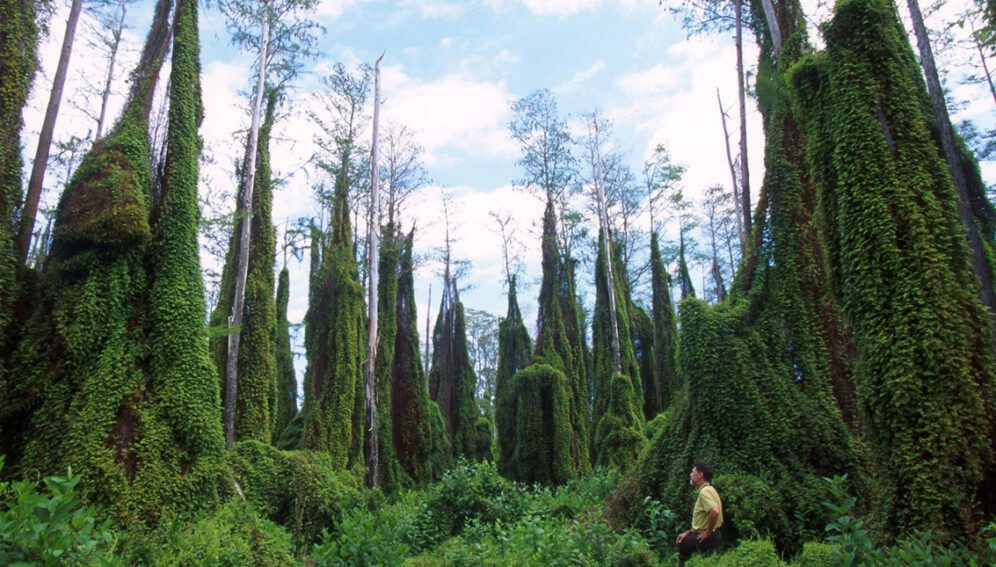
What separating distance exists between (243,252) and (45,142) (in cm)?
467

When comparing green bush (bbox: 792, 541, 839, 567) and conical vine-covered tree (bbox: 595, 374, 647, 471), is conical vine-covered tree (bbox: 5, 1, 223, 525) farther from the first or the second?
conical vine-covered tree (bbox: 595, 374, 647, 471)

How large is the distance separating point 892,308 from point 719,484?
3304 millimetres

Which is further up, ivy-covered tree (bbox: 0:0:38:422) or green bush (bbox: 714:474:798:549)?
ivy-covered tree (bbox: 0:0:38:422)

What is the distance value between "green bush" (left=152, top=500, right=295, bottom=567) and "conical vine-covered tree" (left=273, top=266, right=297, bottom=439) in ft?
53.0

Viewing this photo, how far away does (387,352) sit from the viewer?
19.0 meters

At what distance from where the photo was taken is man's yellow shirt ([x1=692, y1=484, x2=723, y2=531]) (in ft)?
19.2

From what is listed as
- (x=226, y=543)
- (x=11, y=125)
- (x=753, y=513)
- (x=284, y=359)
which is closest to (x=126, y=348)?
(x=226, y=543)

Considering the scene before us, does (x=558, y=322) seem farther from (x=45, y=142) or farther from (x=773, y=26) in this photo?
(x=45, y=142)

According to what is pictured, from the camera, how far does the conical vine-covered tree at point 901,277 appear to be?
4.70 metres

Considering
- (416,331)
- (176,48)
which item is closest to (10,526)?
(176,48)

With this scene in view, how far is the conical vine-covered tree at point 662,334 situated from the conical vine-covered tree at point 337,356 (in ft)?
42.2

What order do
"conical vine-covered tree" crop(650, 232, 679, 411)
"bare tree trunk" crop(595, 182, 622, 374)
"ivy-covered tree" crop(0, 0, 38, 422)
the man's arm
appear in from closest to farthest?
the man's arm
"ivy-covered tree" crop(0, 0, 38, 422)
"bare tree trunk" crop(595, 182, 622, 374)
"conical vine-covered tree" crop(650, 232, 679, 411)

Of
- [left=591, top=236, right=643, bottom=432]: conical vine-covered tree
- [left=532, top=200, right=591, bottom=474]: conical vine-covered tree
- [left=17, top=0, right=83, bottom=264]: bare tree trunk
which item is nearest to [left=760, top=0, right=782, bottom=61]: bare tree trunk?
[left=17, top=0, right=83, bottom=264]: bare tree trunk

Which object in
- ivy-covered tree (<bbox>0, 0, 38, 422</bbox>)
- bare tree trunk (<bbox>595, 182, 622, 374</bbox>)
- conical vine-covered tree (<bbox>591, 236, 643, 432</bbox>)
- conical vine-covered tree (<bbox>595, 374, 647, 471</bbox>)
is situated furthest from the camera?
conical vine-covered tree (<bbox>591, 236, 643, 432</bbox>)
